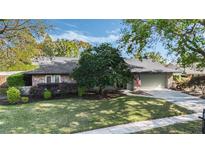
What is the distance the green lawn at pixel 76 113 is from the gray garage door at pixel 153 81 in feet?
9.64

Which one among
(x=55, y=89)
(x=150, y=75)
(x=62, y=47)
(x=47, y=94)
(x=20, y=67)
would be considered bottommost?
(x=47, y=94)

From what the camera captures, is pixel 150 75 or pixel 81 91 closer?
pixel 81 91

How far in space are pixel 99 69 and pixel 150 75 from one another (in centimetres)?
368

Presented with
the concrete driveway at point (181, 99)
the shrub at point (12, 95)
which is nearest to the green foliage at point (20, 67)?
the shrub at point (12, 95)

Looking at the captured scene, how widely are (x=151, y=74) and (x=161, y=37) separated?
4.96 metres

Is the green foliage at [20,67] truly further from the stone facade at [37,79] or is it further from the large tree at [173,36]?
the large tree at [173,36]

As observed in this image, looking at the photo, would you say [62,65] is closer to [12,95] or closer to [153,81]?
[12,95]

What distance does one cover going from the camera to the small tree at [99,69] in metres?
11.4

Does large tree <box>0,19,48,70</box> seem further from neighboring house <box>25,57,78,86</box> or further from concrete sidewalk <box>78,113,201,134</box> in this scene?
concrete sidewalk <box>78,113,201,134</box>

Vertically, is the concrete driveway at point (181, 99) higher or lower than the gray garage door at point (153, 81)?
lower

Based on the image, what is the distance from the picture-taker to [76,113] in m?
8.88

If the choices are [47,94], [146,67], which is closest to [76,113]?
[47,94]
